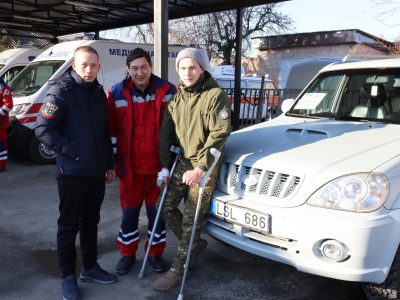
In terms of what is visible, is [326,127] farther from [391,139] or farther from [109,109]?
[109,109]

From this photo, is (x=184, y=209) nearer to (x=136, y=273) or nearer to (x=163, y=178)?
(x=163, y=178)

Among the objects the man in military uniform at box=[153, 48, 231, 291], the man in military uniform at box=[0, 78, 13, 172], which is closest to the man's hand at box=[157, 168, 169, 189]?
the man in military uniform at box=[153, 48, 231, 291]

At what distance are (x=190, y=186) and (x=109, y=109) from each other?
2.94 feet

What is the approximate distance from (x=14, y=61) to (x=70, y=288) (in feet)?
31.4

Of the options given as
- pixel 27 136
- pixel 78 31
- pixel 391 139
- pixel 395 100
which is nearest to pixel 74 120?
pixel 391 139

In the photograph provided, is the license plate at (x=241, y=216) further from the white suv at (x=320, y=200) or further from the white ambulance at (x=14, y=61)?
the white ambulance at (x=14, y=61)

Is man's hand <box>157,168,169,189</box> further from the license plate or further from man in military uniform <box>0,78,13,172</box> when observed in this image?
man in military uniform <box>0,78,13,172</box>

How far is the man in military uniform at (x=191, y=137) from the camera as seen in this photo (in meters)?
3.11

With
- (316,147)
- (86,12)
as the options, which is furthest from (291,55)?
(316,147)

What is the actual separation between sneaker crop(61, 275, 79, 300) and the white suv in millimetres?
1100

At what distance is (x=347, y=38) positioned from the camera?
80.9 feet

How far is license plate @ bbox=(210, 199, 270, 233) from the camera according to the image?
2.86 meters

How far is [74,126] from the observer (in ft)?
9.80

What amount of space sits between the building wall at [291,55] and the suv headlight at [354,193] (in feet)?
74.1
